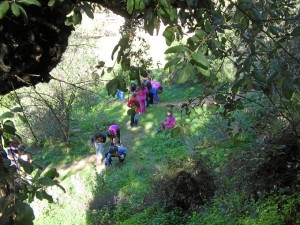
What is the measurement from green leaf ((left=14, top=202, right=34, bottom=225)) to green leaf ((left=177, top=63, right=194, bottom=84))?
0.76m

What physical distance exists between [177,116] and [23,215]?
1216cm

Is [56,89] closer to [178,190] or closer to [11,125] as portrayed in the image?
[178,190]

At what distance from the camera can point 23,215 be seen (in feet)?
4.97

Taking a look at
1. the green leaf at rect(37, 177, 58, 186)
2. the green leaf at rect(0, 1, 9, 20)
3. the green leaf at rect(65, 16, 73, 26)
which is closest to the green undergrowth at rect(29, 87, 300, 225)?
the green leaf at rect(65, 16, 73, 26)

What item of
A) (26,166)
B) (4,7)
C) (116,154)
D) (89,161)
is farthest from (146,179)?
(4,7)

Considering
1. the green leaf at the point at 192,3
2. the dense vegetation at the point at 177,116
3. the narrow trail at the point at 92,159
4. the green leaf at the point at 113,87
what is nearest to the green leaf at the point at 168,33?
the dense vegetation at the point at 177,116

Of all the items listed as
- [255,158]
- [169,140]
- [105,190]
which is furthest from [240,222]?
[169,140]

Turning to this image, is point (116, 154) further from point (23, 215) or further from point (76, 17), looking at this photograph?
point (23, 215)

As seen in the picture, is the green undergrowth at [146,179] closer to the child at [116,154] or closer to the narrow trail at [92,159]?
the narrow trail at [92,159]

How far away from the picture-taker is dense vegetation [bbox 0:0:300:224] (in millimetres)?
1970

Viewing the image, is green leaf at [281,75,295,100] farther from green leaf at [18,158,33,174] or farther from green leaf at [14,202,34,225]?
green leaf at [18,158,33,174]

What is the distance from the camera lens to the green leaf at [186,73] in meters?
1.35

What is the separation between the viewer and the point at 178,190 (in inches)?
311

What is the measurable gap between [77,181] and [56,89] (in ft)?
11.2
